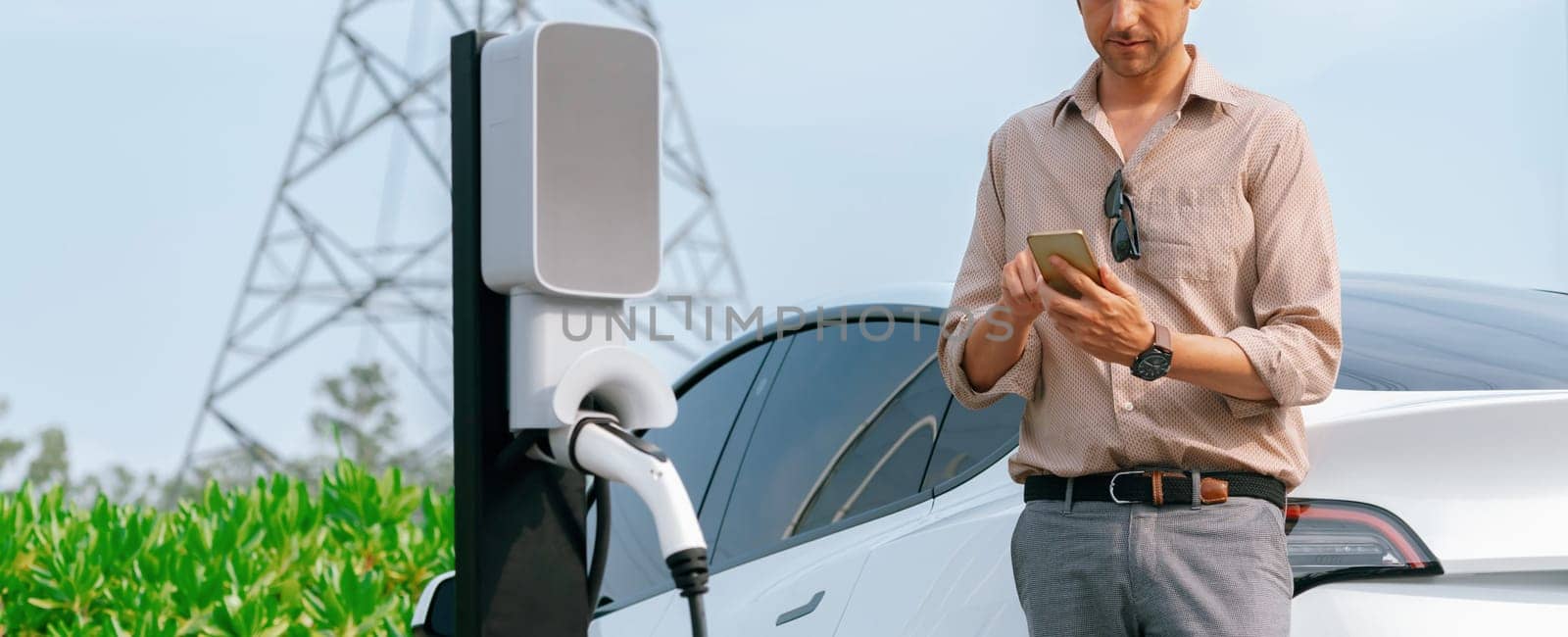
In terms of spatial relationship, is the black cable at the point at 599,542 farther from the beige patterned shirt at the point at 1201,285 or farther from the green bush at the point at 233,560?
the green bush at the point at 233,560

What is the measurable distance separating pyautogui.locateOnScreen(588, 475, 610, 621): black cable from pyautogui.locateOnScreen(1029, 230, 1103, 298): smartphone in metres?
0.56

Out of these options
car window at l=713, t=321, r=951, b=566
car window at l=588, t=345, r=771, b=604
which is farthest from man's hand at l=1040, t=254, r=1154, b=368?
car window at l=588, t=345, r=771, b=604

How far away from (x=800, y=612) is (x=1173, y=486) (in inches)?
38.5

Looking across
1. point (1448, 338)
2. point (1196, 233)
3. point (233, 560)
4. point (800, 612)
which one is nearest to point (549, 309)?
point (1196, 233)

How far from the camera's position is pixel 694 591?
1.80 meters

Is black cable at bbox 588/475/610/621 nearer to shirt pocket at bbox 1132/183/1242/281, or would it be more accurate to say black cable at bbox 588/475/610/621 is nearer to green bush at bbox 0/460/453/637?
shirt pocket at bbox 1132/183/1242/281

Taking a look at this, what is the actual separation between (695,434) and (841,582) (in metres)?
1.11

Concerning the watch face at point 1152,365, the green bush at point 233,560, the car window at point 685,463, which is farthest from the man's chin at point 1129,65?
the green bush at point 233,560

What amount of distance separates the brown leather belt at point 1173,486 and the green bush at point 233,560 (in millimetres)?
4174

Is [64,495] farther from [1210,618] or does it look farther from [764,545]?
[1210,618]

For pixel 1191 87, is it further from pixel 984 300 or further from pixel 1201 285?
pixel 984 300

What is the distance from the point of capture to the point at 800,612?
289cm

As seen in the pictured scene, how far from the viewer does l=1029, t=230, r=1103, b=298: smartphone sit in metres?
1.88

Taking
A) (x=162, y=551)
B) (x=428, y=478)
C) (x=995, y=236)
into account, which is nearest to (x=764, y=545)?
(x=995, y=236)
